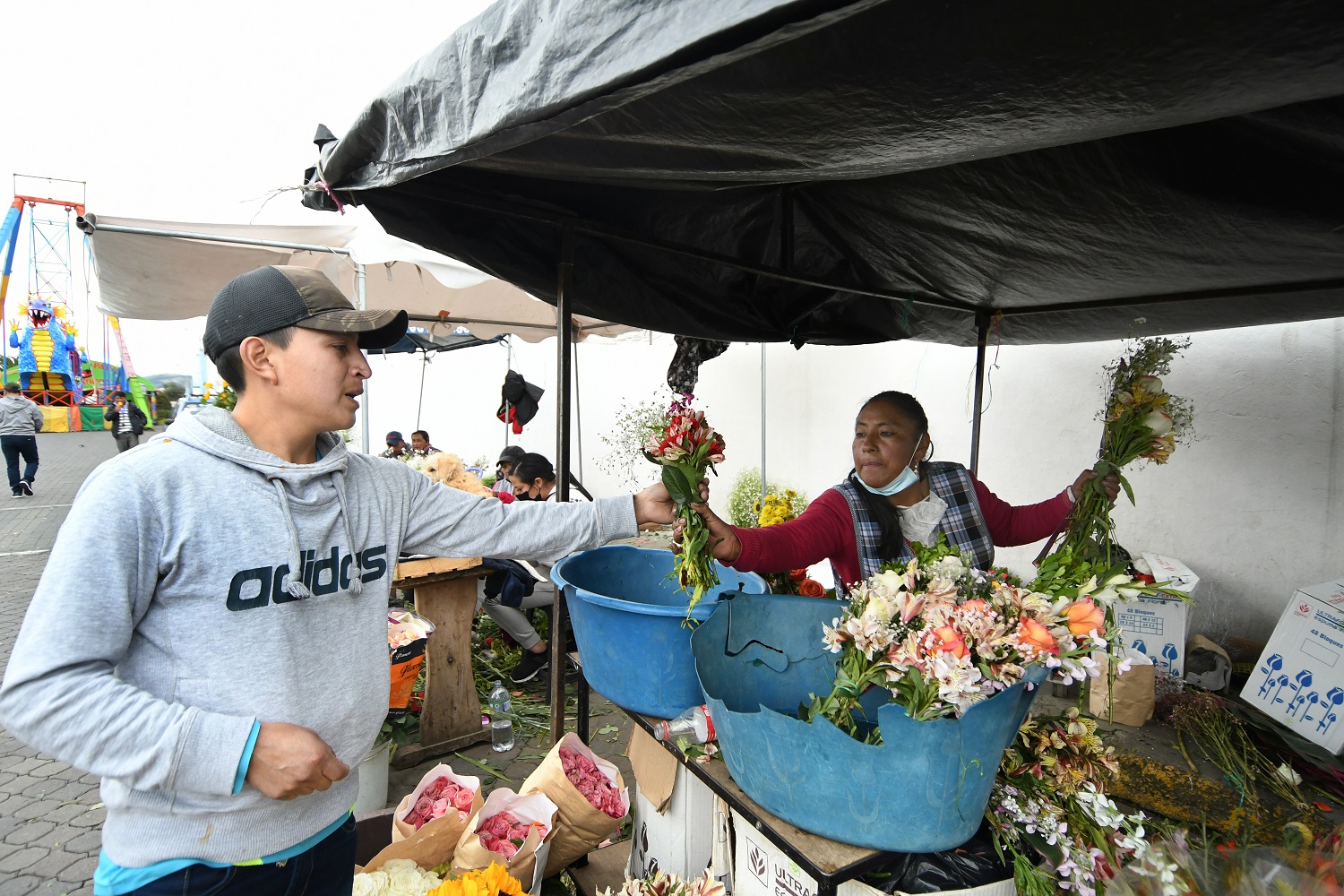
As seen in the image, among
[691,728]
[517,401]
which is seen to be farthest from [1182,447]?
[517,401]

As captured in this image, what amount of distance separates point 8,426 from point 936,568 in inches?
604

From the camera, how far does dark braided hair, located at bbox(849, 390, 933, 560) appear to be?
2604 mm

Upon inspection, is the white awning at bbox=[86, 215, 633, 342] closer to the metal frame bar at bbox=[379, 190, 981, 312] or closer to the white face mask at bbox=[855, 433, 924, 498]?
the metal frame bar at bbox=[379, 190, 981, 312]

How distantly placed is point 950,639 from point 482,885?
1.49 metres

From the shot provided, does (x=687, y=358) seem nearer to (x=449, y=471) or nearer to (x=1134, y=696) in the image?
(x=449, y=471)

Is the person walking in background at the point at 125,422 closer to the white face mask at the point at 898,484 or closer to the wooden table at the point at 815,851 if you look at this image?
the white face mask at the point at 898,484

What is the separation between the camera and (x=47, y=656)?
108cm

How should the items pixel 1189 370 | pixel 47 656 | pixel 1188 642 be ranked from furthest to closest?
pixel 1189 370 < pixel 1188 642 < pixel 47 656

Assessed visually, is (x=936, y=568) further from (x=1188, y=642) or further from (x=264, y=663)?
(x=1188, y=642)

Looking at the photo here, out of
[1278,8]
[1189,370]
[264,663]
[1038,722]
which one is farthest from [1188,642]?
[264,663]

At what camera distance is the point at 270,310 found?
1382 millimetres

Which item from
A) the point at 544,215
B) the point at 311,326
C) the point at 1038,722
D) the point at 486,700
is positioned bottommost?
the point at 486,700

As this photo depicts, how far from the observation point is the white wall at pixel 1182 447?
389 centimetres

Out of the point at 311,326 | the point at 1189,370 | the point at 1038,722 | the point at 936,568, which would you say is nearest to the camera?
the point at 311,326
